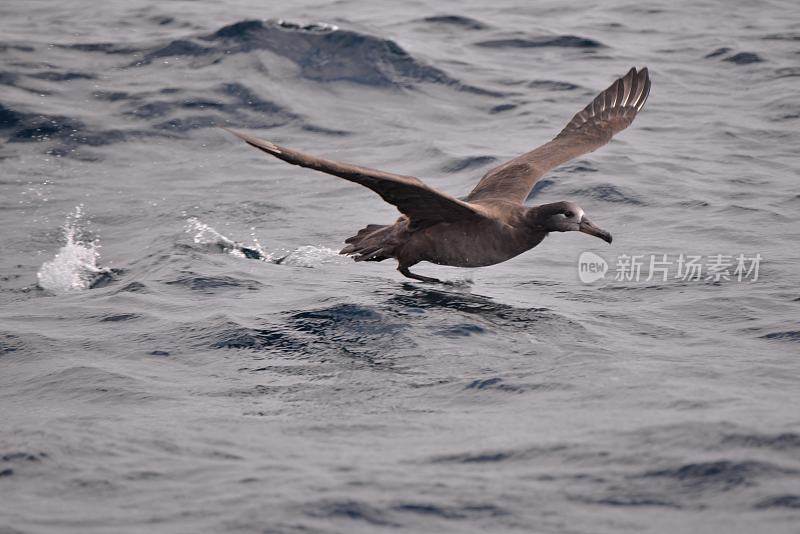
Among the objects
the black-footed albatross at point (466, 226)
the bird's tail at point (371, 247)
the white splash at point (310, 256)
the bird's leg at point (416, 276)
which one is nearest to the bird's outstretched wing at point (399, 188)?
the black-footed albatross at point (466, 226)

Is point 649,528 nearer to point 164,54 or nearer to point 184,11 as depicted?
point 164,54

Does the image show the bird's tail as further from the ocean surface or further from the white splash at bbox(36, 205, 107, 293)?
the white splash at bbox(36, 205, 107, 293)

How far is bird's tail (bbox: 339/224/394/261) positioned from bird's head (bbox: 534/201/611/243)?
141 centimetres

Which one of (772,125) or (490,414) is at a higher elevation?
(772,125)

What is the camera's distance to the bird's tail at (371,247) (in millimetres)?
10414

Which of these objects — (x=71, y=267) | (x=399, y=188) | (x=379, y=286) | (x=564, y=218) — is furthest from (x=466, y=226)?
(x=71, y=267)

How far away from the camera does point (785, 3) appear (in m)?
21.5

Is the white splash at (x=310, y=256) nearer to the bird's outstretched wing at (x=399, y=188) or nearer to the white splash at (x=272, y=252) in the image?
the white splash at (x=272, y=252)

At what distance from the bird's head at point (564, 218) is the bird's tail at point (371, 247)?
4.62 feet

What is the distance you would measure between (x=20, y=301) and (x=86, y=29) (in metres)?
10.2

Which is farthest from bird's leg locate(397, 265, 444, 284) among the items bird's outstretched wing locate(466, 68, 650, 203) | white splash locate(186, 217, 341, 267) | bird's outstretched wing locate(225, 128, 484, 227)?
white splash locate(186, 217, 341, 267)

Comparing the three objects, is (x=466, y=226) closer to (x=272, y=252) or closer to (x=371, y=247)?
(x=371, y=247)

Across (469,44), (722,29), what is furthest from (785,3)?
(469,44)

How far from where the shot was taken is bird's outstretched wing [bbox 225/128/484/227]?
8.30 m
